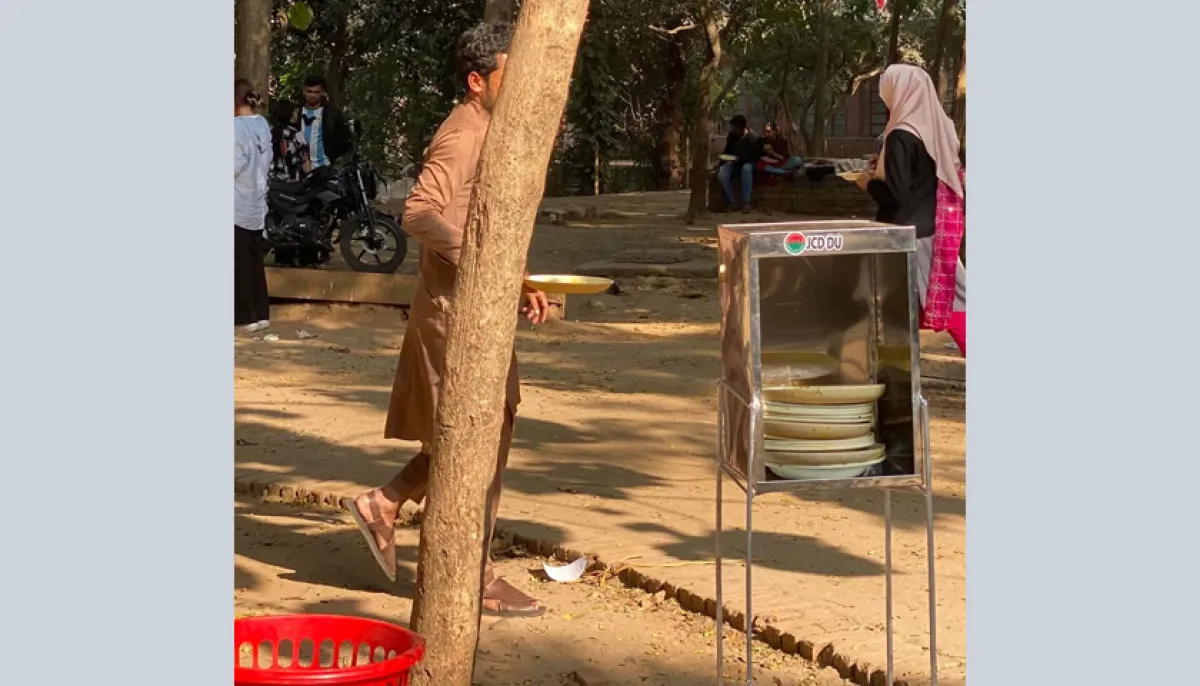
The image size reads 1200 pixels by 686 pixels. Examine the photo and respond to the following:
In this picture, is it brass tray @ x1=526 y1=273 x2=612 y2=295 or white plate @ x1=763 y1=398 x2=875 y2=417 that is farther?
brass tray @ x1=526 y1=273 x2=612 y2=295

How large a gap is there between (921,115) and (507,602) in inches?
112

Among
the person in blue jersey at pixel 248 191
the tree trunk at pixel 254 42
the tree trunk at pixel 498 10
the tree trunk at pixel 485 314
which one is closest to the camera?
the tree trunk at pixel 485 314

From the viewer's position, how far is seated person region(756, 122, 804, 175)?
2288 cm

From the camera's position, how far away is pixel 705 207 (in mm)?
20469

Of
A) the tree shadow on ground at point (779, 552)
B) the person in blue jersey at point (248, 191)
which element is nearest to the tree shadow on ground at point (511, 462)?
the tree shadow on ground at point (779, 552)

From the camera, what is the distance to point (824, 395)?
4.10 metres

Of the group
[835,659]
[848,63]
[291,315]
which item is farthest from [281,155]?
[848,63]

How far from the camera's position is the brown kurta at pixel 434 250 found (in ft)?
15.2

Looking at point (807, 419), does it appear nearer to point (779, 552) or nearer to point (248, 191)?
point (779, 552)

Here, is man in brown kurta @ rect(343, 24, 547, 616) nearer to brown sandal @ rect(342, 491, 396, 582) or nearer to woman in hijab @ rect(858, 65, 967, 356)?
brown sandal @ rect(342, 491, 396, 582)

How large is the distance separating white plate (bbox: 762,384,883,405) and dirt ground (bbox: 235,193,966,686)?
2.81ft

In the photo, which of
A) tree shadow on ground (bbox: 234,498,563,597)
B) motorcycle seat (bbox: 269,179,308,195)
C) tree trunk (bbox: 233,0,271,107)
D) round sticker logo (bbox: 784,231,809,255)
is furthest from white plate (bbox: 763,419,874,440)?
motorcycle seat (bbox: 269,179,308,195)

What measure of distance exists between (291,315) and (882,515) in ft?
22.4

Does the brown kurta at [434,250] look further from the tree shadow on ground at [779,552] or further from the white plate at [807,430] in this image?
the tree shadow on ground at [779,552]
